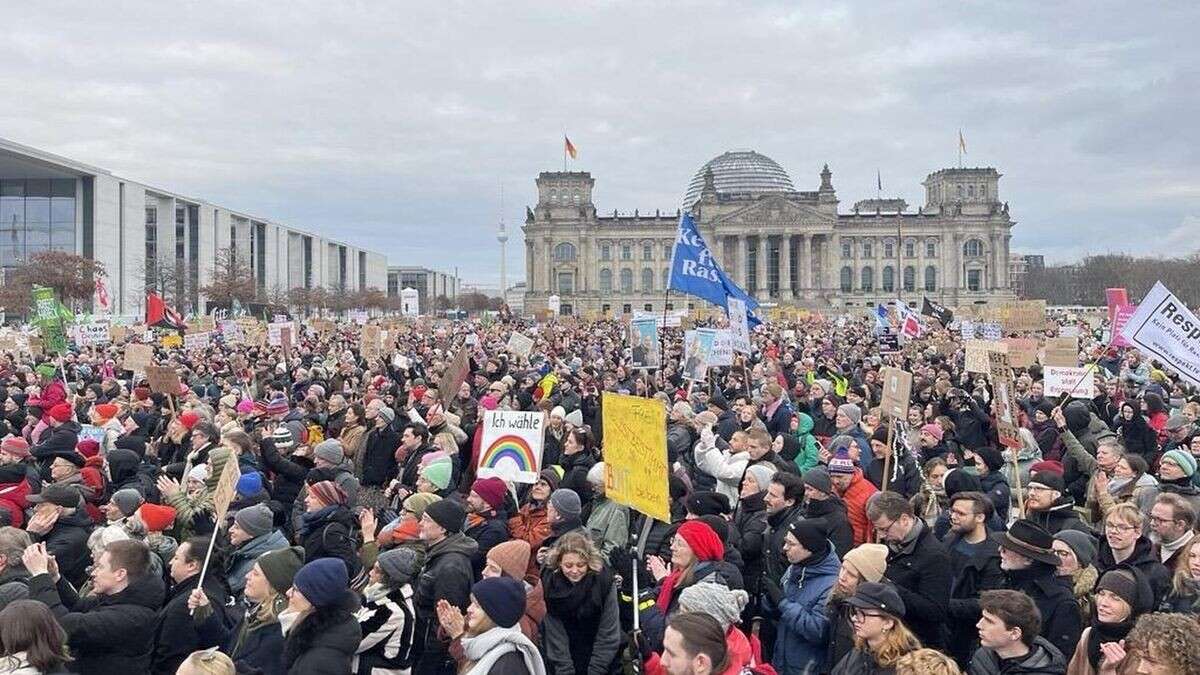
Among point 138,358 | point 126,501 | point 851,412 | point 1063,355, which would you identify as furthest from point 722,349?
point 126,501

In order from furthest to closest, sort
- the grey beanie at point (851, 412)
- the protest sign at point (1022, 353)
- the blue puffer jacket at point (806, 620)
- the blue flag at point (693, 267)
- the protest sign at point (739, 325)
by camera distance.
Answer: the protest sign at point (1022, 353) → the protest sign at point (739, 325) → the blue flag at point (693, 267) → the grey beanie at point (851, 412) → the blue puffer jacket at point (806, 620)

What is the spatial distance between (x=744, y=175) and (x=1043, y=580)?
119902 millimetres

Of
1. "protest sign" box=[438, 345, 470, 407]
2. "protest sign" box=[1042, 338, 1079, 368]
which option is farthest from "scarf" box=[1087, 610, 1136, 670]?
"protest sign" box=[1042, 338, 1079, 368]

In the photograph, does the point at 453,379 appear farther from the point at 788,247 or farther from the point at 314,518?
the point at 788,247

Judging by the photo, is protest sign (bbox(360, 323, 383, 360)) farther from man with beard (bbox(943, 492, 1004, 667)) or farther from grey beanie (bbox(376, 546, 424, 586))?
man with beard (bbox(943, 492, 1004, 667))

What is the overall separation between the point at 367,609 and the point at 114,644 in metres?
1.14

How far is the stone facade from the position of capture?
10412 centimetres

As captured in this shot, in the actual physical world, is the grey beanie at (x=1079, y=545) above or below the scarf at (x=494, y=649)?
above

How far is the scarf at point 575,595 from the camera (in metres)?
5.13

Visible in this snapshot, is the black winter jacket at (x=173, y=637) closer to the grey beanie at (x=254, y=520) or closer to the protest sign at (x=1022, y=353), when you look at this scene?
the grey beanie at (x=254, y=520)

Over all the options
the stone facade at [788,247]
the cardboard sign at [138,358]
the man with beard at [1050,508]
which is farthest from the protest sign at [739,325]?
the stone facade at [788,247]

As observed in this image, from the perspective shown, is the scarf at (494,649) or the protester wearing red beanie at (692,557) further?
the protester wearing red beanie at (692,557)

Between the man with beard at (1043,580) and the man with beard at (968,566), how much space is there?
0.24 meters

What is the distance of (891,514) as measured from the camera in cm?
540
